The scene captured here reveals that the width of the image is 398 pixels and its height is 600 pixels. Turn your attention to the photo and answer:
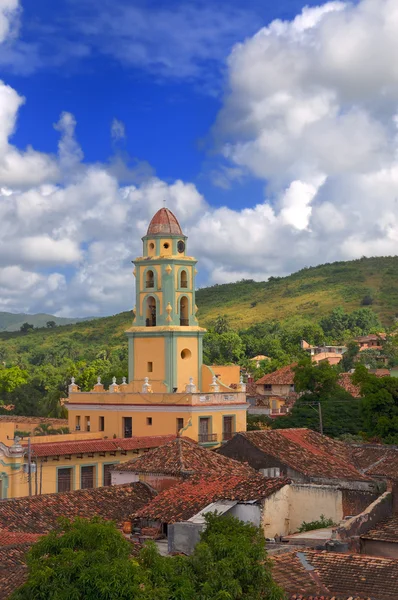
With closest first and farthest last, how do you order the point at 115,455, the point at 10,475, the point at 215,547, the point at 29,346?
the point at 215,547
the point at 10,475
the point at 115,455
the point at 29,346

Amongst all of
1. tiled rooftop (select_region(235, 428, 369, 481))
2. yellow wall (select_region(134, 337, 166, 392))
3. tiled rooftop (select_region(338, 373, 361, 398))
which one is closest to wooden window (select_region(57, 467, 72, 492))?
tiled rooftop (select_region(235, 428, 369, 481))

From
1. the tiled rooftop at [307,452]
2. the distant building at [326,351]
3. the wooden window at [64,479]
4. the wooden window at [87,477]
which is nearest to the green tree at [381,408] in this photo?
the tiled rooftop at [307,452]

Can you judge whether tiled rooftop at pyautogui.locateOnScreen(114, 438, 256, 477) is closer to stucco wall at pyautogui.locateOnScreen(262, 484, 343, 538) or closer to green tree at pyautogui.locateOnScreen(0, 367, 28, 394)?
stucco wall at pyautogui.locateOnScreen(262, 484, 343, 538)

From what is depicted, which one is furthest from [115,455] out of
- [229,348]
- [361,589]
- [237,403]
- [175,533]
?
[229,348]

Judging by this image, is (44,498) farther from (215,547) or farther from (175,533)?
(215,547)

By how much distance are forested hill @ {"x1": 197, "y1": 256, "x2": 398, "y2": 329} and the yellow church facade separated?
261 feet

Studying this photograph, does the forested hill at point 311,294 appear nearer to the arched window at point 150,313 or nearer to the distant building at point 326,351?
the distant building at point 326,351

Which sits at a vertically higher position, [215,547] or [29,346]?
[29,346]

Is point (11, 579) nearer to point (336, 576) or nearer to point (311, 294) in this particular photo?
point (336, 576)

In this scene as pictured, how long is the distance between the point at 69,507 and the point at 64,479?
31.7ft

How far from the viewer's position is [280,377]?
2901 inches

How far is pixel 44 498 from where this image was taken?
22.1 m

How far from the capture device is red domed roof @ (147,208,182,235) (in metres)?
42.6

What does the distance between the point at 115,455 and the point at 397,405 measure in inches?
629
